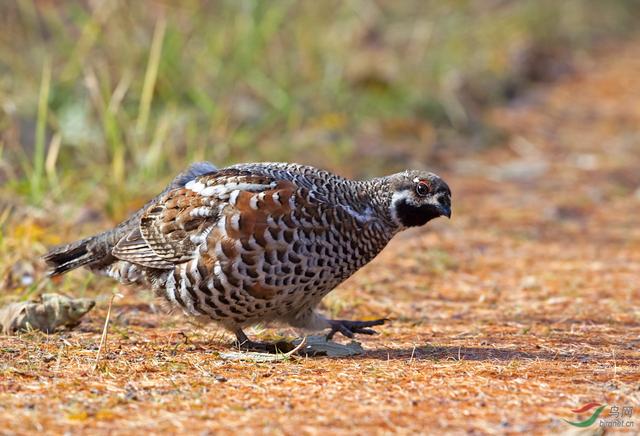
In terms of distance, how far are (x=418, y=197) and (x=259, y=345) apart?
116 cm

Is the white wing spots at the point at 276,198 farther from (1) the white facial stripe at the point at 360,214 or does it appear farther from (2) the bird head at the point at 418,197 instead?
(2) the bird head at the point at 418,197

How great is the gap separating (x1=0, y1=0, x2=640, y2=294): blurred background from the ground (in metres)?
0.63

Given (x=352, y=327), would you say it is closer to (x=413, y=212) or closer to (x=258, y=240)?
(x=413, y=212)

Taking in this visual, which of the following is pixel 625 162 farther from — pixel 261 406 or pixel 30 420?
pixel 30 420

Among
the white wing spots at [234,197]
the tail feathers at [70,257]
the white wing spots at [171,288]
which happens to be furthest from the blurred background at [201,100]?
the white wing spots at [234,197]

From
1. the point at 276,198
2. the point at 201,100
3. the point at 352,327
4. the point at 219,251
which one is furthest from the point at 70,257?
the point at 201,100

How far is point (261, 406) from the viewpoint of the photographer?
140 inches

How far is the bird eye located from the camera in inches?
193

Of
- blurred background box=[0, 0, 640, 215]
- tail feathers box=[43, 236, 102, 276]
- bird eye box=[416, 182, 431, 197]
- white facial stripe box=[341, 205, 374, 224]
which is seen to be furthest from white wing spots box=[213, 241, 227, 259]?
blurred background box=[0, 0, 640, 215]

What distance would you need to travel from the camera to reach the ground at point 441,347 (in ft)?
11.2

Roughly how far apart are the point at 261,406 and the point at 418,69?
9016mm

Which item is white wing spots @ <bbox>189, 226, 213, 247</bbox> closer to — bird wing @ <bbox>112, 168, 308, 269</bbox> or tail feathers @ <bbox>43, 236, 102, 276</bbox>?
bird wing @ <bbox>112, 168, 308, 269</bbox>

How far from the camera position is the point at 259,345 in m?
4.80
